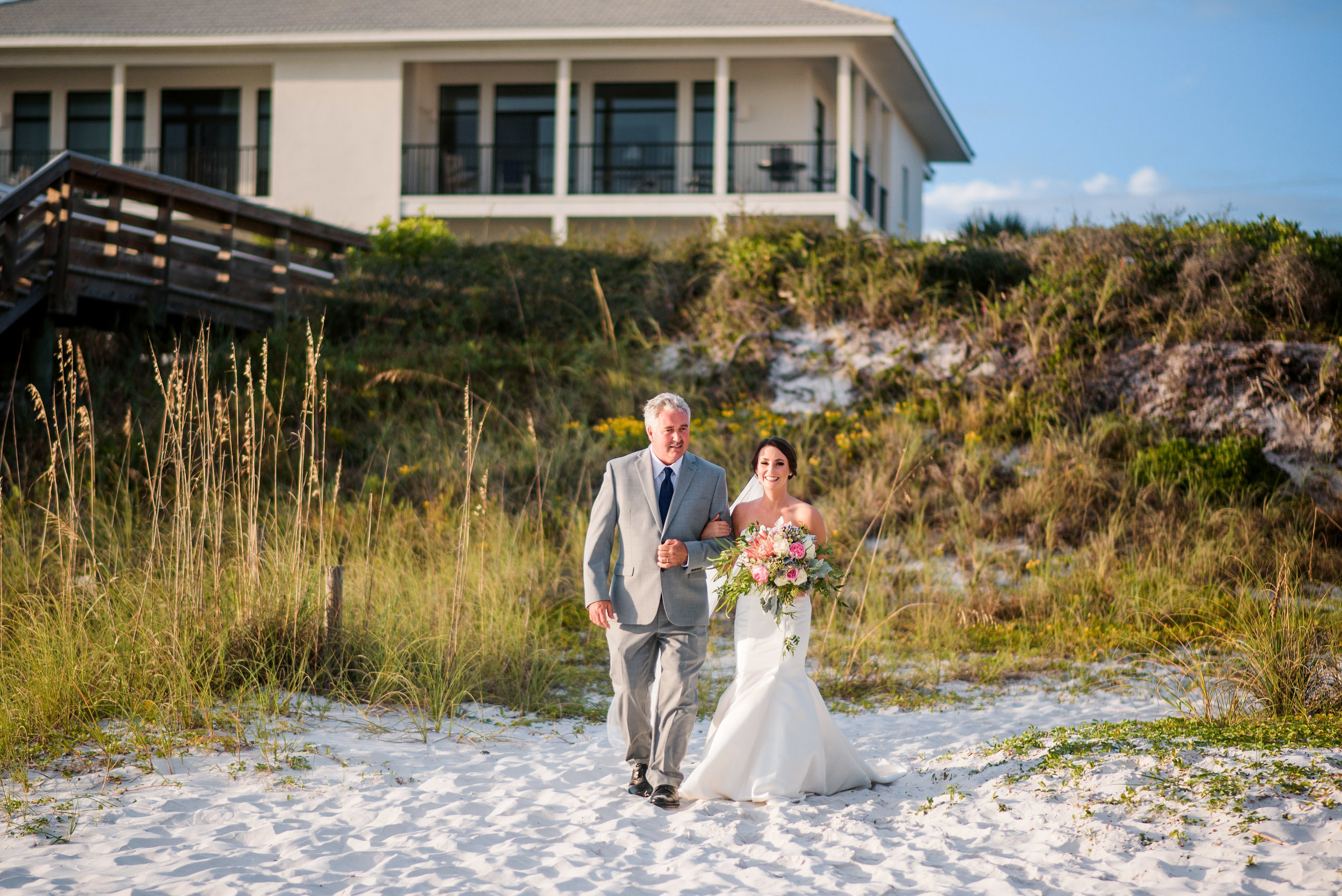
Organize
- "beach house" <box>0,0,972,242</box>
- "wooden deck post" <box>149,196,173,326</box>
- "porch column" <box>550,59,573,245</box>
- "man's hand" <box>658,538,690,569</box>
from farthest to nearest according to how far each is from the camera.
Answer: "porch column" <box>550,59,573,245</box>
"beach house" <box>0,0,972,242</box>
"wooden deck post" <box>149,196,173,326</box>
"man's hand" <box>658,538,690,569</box>

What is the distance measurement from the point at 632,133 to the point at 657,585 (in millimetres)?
18436

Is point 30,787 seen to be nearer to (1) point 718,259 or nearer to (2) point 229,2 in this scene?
(1) point 718,259

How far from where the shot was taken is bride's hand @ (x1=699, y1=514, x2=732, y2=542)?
16.8 ft

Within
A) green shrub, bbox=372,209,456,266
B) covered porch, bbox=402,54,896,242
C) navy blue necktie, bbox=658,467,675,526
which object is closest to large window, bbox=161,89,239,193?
covered porch, bbox=402,54,896,242

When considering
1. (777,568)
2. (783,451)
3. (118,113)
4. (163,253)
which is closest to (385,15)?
(118,113)

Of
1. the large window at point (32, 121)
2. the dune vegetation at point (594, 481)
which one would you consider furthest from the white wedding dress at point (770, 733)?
the large window at point (32, 121)

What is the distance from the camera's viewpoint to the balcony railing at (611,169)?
20.7 meters

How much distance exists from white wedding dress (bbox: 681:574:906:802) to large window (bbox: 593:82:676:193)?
1729 cm

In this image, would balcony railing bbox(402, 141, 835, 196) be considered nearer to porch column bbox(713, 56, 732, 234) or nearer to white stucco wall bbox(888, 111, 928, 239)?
porch column bbox(713, 56, 732, 234)

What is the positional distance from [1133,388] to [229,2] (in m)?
19.6

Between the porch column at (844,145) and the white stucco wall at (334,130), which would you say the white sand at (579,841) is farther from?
the white stucco wall at (334,130)

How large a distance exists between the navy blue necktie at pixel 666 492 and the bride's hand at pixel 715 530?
8.8 inches

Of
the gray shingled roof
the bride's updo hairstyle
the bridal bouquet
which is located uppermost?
the gray shingled roof

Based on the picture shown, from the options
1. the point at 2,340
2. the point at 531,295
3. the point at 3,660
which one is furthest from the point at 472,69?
the point at 3,660
